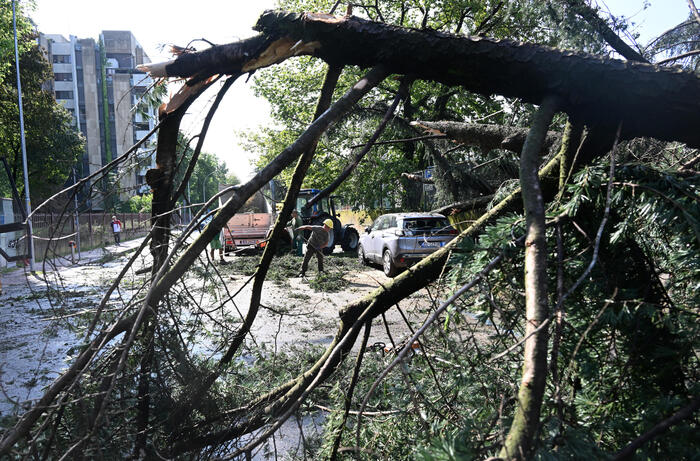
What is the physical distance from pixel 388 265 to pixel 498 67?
11229mm

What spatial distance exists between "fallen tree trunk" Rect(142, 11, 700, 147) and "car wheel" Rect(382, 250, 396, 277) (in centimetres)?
1045

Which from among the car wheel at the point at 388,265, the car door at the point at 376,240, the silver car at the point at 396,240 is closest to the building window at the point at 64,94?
the car door at the point at 376,240

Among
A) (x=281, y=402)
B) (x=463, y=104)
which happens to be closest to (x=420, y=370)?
(x=281, y=402)

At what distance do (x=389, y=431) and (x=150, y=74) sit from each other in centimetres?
201

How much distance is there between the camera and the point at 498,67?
5.77ft

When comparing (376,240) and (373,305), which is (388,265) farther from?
(373,305)

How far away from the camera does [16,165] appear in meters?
29.4

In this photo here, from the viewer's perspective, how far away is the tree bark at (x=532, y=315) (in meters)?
0.90

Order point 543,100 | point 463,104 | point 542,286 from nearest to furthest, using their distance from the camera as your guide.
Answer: point 542,286
point 543,100
point 463,104

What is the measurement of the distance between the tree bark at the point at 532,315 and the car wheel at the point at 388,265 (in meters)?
10.9

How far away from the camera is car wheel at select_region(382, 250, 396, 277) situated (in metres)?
12.5

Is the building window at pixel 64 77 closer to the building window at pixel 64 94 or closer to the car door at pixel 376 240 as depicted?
the building window at pixel 64 94

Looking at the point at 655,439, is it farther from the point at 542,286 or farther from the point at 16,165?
the point at 16,165

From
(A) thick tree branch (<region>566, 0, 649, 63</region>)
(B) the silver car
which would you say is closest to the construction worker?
(B) the silver car
